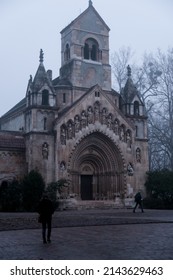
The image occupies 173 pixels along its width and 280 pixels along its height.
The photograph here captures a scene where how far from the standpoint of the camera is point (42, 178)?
34281 millimetres

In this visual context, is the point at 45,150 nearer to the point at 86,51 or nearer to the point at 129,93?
the point at 129,93

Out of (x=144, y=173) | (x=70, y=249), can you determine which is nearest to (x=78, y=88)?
(x=144, y=173)

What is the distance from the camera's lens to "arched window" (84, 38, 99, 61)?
4212cm

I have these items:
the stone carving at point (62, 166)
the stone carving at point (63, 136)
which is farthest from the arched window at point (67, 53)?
the stone carving at point (62, 166)

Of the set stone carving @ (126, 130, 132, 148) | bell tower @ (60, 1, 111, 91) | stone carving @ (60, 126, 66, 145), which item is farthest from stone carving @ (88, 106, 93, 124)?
stone carving @ (126, 130, 132, 148)

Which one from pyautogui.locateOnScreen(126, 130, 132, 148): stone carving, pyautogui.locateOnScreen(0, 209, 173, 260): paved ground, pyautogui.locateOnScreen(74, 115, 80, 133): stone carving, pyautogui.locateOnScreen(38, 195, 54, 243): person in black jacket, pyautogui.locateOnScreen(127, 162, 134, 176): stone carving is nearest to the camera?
pyautogui.locateOnScreen(0, 209, 173, 260): paved ground

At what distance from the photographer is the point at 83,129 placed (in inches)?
1468

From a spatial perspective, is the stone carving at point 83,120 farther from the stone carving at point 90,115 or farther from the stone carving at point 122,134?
the stone carving at point 122,134

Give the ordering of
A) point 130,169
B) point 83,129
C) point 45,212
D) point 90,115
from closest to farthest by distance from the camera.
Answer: point 45,212
point 83,129
point 90,115
point 130,169

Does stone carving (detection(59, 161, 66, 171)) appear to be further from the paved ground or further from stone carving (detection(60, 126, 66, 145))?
the paved ground

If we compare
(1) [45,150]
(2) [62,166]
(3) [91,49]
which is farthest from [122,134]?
(3) [91,49]

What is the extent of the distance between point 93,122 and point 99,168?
4949 mm

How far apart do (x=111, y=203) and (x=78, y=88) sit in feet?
37.9
